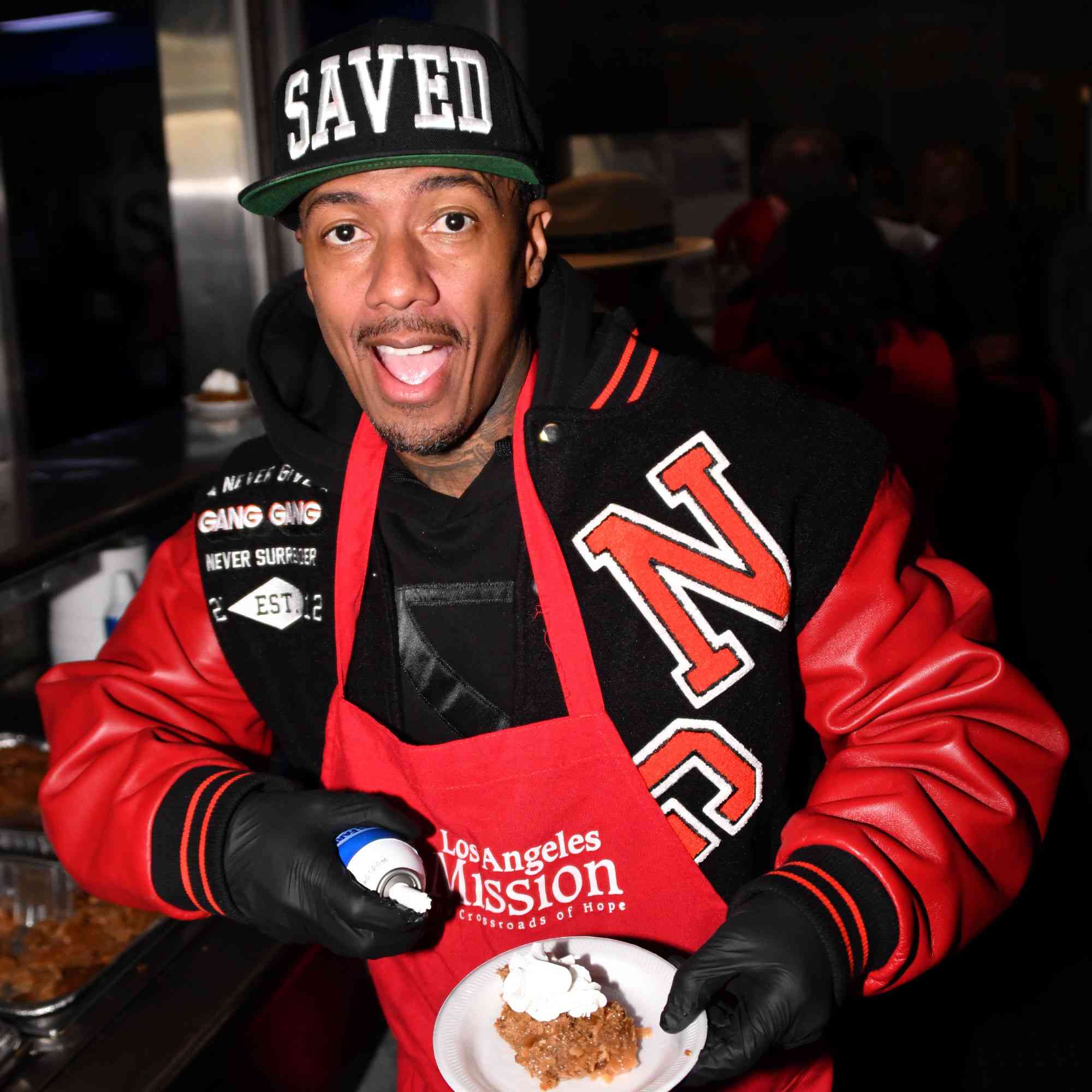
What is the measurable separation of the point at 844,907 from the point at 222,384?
2719 millimetres

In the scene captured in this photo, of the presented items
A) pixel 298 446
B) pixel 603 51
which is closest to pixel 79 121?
pixel 603 51

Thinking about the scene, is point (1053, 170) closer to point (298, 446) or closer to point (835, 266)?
point (835, 266)

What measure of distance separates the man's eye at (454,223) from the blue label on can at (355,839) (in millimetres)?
715

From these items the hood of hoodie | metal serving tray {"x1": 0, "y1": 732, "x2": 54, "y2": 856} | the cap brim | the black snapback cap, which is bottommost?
metal serving tray {"x1": 0, "y1": 732, "x2": 54, "y2": 856}

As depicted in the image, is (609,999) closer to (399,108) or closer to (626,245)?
(399,108)

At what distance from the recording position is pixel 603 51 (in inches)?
257

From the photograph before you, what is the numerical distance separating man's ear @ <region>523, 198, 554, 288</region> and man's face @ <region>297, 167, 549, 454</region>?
5cm

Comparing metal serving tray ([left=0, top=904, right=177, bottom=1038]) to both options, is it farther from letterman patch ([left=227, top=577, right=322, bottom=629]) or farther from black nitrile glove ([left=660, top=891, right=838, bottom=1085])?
black nitrile glove ([left=660, top=891, right=838, bottom=1085])

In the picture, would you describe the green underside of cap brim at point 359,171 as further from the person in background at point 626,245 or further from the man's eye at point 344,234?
the person in background at point 626,245

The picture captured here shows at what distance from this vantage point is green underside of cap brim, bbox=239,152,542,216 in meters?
1.44

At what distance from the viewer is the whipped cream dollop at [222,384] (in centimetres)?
355

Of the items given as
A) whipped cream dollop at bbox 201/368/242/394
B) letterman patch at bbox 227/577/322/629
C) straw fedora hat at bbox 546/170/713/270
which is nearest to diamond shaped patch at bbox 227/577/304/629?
letterman patch at bbox 227/577/322/629

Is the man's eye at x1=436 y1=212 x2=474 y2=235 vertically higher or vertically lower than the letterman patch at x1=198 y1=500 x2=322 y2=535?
higher

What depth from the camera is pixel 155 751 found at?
1.61 meters
